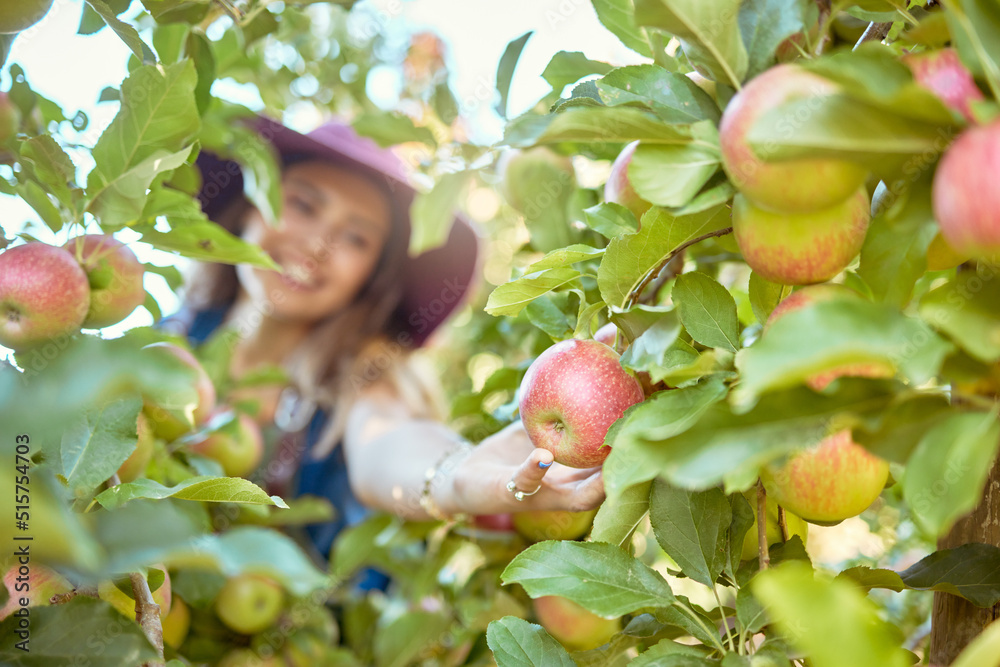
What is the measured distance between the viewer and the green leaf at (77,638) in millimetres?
498

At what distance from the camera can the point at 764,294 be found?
0.61 metres

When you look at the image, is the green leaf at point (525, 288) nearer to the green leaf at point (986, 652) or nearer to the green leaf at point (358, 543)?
the green leaf at point (986, 652)

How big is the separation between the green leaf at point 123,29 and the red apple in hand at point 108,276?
0.21 meters

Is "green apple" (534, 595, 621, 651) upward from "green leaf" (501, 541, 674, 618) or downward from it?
downward

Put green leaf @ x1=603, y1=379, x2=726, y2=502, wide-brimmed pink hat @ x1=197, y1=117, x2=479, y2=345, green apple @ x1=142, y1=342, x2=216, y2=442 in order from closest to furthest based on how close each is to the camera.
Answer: green leaf @ x1=603, y1=379, x2=726, y2=502, green apple @ x1=142, y1=342, x2=216, y2=442, wide-brimmed pink hat @ x1=197, y1=117, x2=479, y2=345

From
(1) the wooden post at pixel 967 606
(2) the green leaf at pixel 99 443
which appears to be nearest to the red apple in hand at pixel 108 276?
(2) the green leaf at pixel 99 443

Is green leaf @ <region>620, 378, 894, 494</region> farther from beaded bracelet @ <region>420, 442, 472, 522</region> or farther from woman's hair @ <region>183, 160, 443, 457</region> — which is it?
woman's hair @ <region>183, 160, 443, 457</region>

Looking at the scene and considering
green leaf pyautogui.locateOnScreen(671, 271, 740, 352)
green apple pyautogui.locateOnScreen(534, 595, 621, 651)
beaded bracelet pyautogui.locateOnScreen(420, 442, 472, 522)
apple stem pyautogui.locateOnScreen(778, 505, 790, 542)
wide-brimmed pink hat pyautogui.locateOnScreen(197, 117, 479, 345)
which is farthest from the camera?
wide-brimmed pink hat pyautogui.locateOnScreen(197, 117, 479, 345)

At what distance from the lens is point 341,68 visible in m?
2.33

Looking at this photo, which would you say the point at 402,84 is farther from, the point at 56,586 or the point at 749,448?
the point at 749,448

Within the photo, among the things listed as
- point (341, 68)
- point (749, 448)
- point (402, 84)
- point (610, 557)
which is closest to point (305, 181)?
point (341, 68)

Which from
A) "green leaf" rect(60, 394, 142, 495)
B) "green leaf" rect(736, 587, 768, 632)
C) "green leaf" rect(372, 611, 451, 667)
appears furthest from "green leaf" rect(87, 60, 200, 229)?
"green leaf" rect(372, 611, 451, 667)

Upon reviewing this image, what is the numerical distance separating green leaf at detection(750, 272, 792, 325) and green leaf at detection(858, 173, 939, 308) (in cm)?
13

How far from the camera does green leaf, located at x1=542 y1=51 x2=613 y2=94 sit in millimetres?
805
